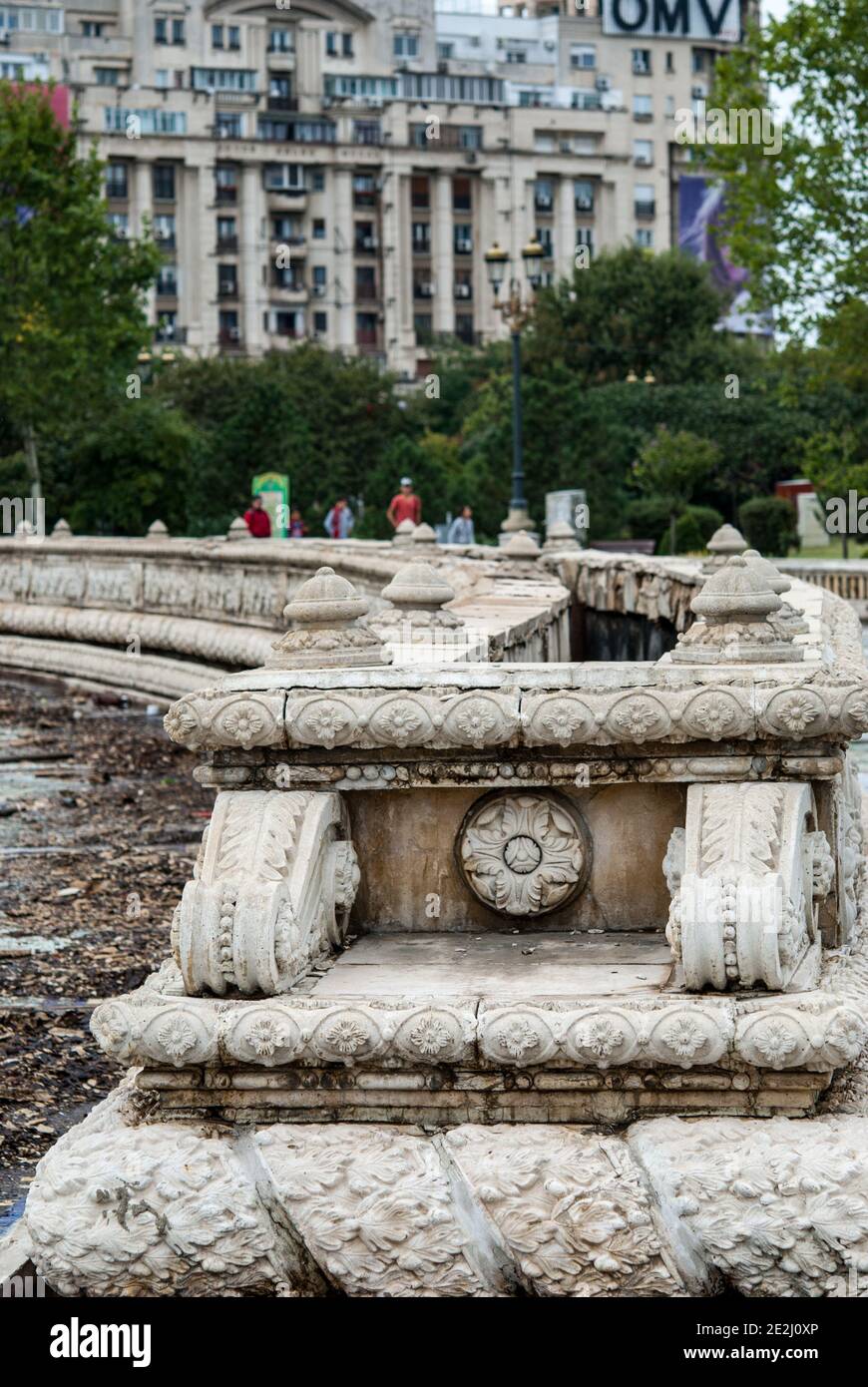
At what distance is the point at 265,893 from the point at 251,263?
361 feet

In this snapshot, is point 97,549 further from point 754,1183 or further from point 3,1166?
point 754,1183

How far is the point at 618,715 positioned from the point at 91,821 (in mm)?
6836

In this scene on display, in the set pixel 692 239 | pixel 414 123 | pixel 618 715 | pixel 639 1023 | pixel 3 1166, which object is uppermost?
pixel 414 123

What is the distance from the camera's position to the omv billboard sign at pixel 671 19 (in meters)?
124

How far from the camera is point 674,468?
44562 mm

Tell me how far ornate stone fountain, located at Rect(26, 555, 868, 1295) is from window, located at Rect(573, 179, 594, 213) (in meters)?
120

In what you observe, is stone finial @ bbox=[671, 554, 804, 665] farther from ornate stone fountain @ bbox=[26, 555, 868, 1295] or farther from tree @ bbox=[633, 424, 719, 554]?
tree @ bbox=[633, 424, 719, 554]

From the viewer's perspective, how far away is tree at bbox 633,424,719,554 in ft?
147

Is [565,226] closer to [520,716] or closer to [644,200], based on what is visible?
[644,200]

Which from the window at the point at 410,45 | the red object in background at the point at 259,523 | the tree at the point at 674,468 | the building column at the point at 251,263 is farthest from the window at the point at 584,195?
the red object in background at the point at 259,523

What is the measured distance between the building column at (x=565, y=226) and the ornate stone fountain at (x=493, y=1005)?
11722cm

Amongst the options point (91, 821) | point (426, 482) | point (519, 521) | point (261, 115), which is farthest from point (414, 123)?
point (91, 821)

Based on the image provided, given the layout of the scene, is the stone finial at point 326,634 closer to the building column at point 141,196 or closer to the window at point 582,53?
the building column at point 141,196
